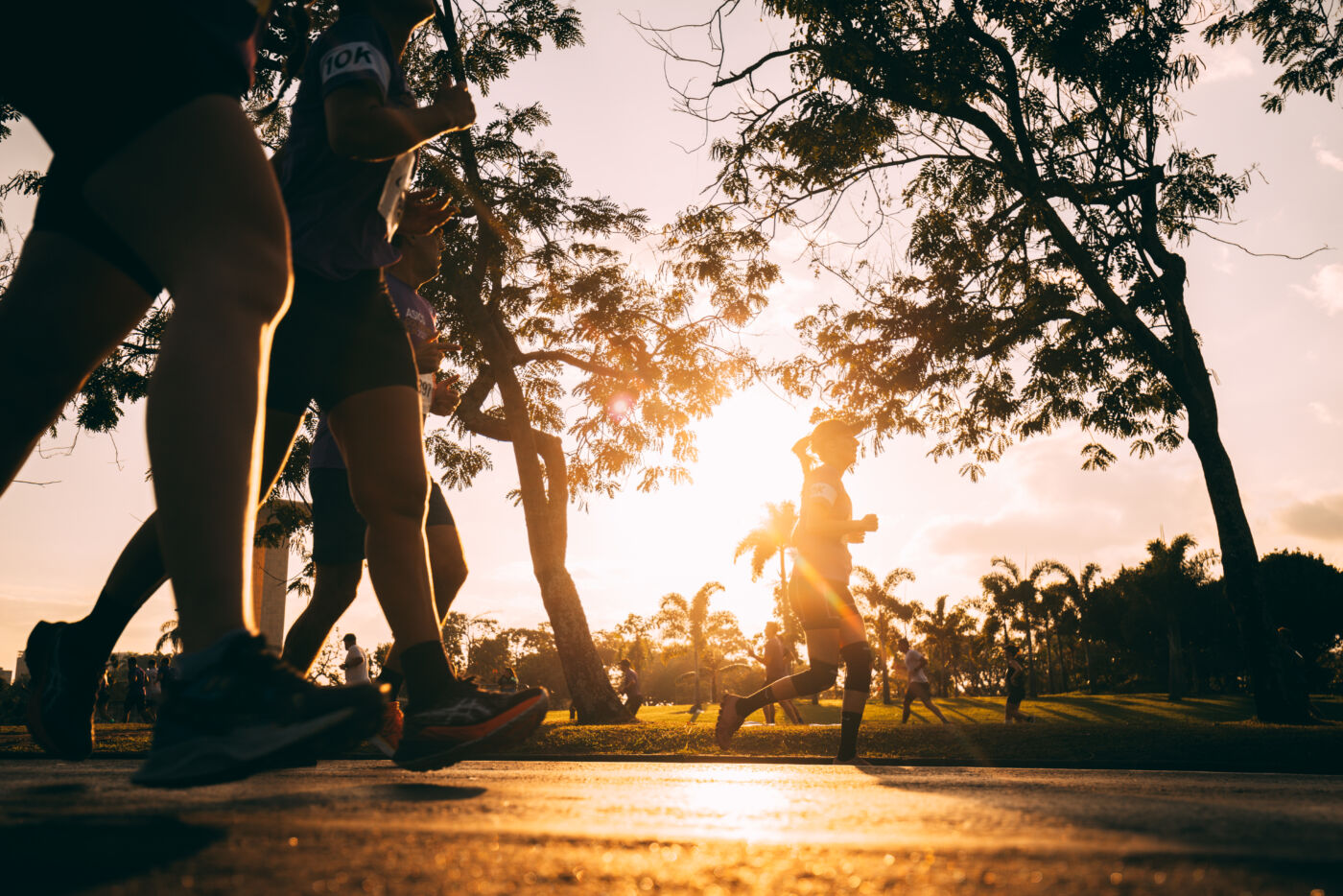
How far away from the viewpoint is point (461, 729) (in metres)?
1.81

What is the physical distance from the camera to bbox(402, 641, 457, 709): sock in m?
1.88

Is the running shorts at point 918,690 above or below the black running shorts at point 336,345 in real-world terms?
below

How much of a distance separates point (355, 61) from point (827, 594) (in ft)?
12.7

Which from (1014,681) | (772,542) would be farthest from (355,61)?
(772,542)

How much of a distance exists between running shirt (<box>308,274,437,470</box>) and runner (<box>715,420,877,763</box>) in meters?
2.45

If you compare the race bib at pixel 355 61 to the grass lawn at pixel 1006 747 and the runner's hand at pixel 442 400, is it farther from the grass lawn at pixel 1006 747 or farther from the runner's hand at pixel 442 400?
the grass lawn at pixel 1006 747

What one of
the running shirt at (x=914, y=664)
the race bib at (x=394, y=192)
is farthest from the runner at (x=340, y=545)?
the running shirt at (x=914, y=664)

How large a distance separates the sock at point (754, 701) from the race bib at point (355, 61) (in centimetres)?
411

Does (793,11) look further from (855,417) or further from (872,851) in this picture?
(872,851)

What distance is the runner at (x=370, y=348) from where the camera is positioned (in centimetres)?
188

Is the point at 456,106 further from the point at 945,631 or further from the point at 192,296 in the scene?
the point at 945,631

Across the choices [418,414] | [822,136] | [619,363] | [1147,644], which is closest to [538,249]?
[619,363]

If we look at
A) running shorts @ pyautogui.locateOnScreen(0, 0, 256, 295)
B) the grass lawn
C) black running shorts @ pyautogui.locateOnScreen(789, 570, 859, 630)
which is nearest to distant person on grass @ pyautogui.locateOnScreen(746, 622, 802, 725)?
the grass lawn

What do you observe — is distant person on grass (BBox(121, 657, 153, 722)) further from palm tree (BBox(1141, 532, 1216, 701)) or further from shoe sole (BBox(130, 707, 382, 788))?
palm tree (BBox(1141, 532, 1216, 701))
